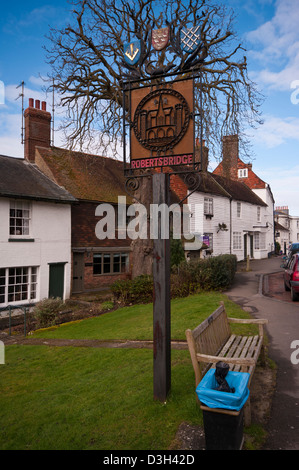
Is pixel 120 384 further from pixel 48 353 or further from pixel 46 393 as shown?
pixel 48 353

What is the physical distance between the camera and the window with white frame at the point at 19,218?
17.1 m

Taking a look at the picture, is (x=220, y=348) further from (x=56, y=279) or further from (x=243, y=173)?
(x=243, y=173)

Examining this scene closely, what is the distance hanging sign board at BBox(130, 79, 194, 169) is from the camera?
Result: 528cm

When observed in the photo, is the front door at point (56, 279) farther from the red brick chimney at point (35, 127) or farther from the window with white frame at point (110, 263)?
the red brick chimney at point (35, 127)

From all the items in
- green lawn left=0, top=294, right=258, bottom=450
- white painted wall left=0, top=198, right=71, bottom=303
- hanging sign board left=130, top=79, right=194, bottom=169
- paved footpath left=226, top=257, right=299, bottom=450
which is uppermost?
hanging sign board left=130, top=79, right=194, bottom=169

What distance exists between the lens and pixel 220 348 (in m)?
5.77

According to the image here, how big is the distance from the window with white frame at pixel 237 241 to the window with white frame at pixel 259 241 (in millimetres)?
4055

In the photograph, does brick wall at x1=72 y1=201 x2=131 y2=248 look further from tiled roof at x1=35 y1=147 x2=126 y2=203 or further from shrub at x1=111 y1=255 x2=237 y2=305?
shrub at x1=111 y1=255 x2=237 y2=305

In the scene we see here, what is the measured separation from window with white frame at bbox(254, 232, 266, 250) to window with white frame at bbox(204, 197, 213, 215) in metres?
10.1

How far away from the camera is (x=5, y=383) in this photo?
6.66 meters

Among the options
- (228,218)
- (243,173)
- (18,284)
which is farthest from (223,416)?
(243,173)

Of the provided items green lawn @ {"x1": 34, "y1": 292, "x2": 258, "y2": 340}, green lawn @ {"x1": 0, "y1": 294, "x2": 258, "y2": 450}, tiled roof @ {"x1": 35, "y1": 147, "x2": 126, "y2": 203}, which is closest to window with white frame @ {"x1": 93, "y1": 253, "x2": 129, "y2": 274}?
tiled roof @ {"x1": 35, "y1": 147, "x2": 126, "y2": 203}

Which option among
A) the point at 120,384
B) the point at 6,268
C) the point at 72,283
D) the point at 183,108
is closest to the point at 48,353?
the point at 120,384

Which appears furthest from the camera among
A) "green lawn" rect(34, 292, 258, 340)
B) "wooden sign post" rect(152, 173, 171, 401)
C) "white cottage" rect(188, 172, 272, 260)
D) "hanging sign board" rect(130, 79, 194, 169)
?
"white cottage" rect(188, 172, 272, 260)
